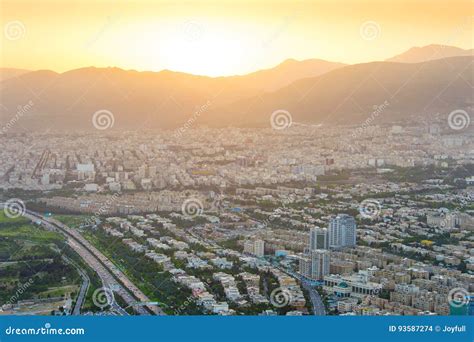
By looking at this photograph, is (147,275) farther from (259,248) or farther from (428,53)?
(428,53)

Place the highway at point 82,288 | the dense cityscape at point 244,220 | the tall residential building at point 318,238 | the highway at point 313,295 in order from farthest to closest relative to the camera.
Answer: the tall residential building at point 318,238, the dense cityscape at point 244,220, the highway at point 313,295, the highway at point 82,288

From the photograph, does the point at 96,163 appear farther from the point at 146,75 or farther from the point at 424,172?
the point at 424,172

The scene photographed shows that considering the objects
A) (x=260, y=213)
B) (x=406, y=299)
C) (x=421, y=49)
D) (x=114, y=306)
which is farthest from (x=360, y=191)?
(x=114, y=306)

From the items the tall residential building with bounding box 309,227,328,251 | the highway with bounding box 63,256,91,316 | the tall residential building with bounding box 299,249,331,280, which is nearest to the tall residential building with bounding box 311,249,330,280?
the tall residential building with bounding box 299,249,331,280

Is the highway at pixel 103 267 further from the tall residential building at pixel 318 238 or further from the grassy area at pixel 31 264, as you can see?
the tall residential building at pixel 318 238

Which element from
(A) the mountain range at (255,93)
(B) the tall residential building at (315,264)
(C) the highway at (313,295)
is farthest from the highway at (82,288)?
(A) the mountain range at (255,93)
